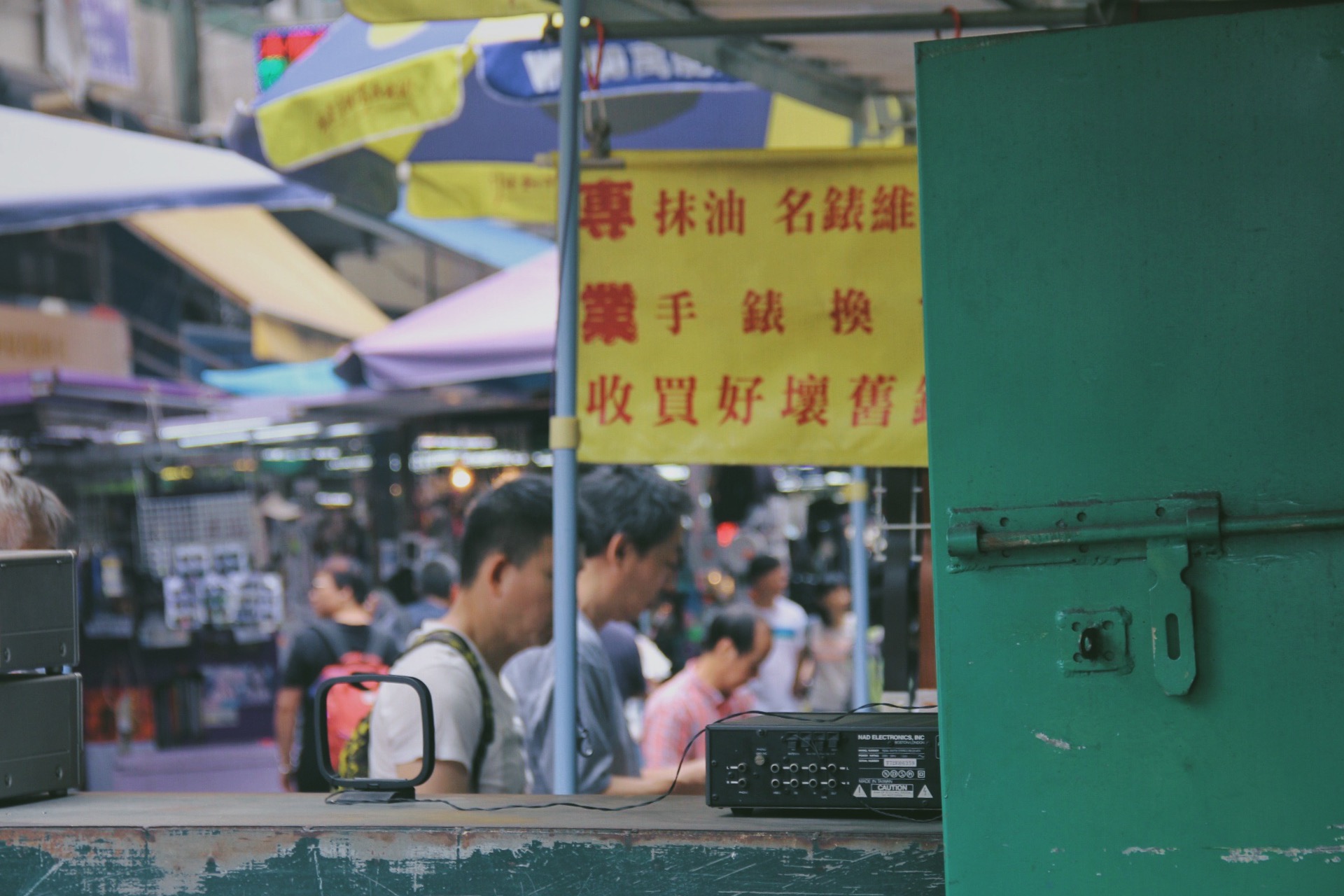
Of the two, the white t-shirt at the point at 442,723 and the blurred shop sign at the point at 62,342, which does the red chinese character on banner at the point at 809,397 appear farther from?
the blurred shop sign at the point at 62,342

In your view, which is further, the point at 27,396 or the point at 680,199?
the point at 27,396

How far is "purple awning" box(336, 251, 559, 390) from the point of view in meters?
6.26

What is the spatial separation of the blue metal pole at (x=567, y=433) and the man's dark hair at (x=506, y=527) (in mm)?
490

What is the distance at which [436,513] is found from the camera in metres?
9.34

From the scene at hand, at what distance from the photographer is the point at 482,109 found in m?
5.33

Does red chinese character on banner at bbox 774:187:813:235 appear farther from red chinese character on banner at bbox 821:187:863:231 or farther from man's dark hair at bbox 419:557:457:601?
man's dark hair at bbox 419:557:457:601

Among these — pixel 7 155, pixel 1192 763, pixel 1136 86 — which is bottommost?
pixel 1192 763

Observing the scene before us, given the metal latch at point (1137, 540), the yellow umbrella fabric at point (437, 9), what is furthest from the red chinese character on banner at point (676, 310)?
the metal latch at point (1137, 540)

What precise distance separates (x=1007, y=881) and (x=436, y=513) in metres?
7.81

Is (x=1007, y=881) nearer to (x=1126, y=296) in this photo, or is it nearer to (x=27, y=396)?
(x=1126, y=296)

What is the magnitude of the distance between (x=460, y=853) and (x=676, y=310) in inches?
60.9

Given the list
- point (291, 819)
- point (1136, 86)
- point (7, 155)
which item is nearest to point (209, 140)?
point (7, 155)

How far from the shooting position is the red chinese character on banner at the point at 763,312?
3.36 meters

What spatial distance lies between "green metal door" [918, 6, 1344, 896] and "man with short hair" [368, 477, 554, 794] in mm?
1507
